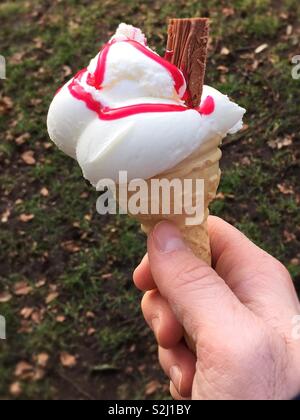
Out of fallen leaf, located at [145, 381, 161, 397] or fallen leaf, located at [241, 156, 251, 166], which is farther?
fallen leaf, located at [241, 156, 251, 166]

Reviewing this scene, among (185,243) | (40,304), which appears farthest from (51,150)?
(185,243)

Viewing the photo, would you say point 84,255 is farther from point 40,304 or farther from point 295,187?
point 295,187

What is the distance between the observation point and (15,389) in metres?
3.98

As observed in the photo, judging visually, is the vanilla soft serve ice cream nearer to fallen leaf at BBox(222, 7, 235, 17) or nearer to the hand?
the hand

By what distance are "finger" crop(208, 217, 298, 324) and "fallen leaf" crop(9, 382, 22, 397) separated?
85.1 inches

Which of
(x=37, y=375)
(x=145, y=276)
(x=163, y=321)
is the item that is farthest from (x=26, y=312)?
(x=163, y=321)

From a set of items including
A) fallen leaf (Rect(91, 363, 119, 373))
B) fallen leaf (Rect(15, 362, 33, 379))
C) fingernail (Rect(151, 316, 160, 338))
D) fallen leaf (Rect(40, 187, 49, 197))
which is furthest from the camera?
fallen leaf (Rect(40, 187, 49, 197))

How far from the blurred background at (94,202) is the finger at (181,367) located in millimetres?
1345

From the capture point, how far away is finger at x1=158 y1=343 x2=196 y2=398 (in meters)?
2.44

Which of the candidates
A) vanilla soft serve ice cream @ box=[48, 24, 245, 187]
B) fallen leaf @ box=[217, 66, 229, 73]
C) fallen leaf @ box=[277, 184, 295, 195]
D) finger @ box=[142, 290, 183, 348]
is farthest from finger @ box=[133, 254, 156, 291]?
fallen leaf @ box=[217, 66, 229, 73]

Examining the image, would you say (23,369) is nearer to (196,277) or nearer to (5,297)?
(5,297)

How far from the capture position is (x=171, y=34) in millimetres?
1943

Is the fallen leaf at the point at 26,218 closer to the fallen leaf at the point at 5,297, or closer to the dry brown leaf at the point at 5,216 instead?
the dry brown leaf at the point at 5,216

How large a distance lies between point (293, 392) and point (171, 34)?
4.69ft
